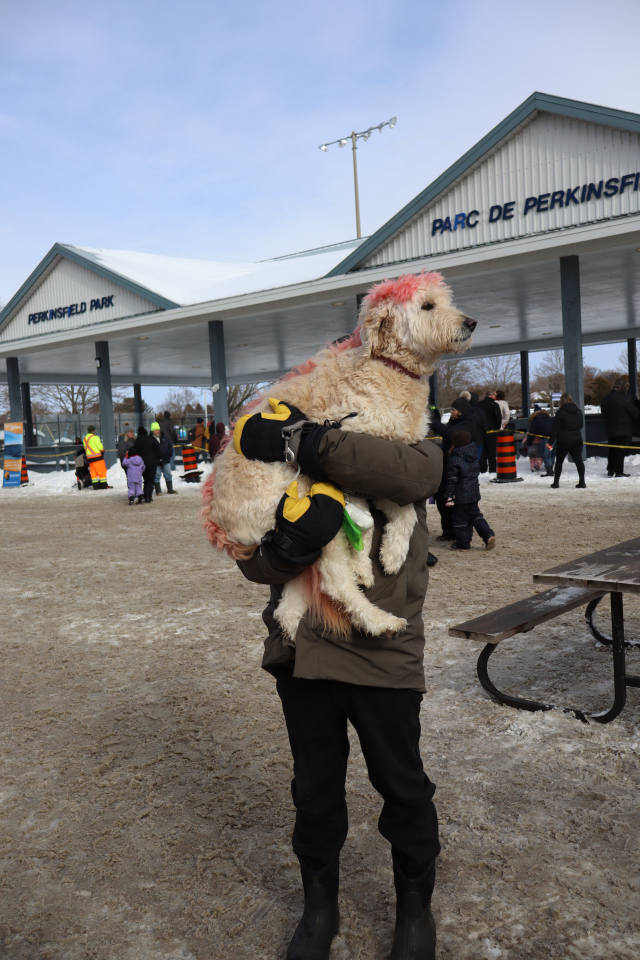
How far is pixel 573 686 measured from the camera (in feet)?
13.8

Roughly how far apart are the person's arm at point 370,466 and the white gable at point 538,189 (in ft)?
44.0

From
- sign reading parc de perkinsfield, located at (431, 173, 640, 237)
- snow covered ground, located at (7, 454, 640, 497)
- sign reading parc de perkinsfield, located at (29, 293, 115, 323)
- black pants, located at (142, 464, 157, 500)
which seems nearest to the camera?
sign reading parc de perkinsfield, located at (431, 173, 640, 237)

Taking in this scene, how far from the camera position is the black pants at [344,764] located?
1986 mm

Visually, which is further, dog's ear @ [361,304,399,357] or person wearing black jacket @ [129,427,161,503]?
person wearing black jacket @ [129,427,161,503]

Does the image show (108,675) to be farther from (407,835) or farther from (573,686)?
(407,835)

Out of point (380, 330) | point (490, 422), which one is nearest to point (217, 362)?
point (490, 422)

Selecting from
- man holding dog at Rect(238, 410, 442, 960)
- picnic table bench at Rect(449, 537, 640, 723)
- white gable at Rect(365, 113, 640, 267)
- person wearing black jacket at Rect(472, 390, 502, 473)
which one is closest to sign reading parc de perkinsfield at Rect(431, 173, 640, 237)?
white gable at Rect(365, 113, 640, 267)

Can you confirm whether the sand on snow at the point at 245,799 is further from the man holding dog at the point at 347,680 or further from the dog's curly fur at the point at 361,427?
the dog's curly fur at the point at 361,427

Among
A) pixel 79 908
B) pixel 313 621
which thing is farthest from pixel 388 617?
pixel 79 908

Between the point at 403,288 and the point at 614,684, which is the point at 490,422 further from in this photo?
the point at 403,288

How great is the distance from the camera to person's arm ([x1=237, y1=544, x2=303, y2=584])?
1.98m

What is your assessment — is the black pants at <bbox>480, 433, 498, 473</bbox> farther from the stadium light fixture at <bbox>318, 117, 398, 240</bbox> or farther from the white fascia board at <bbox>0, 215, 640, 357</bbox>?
the stadium light fixture at <bbox>318, 117, 398, 240</bbox>

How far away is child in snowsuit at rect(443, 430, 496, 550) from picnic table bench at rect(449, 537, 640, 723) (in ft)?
13.0

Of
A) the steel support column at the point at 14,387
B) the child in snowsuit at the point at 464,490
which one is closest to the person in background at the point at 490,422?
the child in snowsuit at the point at 464,490
